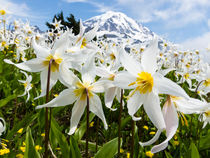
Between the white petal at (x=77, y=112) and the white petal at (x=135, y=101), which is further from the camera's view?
the white petal at (x=77, y=112)

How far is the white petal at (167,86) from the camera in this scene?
783mm

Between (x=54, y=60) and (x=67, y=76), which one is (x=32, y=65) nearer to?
(x=54, y=60)

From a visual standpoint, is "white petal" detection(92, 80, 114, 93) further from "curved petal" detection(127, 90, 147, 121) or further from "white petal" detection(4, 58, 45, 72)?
"white petal" detection(4, 58, 45, 72)

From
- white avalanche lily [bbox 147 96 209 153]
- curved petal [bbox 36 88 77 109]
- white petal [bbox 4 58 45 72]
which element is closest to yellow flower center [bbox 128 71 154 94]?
white avalanche lily [bbox 147 96 209 153]

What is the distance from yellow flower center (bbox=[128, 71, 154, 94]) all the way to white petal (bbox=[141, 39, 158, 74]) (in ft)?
0.13

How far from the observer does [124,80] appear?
94 centimetres

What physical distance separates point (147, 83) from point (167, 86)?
16cm

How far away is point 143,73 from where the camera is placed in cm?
96

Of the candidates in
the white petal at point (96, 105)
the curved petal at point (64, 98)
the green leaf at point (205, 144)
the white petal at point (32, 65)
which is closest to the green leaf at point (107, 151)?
the white petal at point (96, 105)

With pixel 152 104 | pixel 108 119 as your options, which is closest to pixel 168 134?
pixel 152 104

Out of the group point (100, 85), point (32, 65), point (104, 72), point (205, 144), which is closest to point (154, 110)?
point (100, 85)

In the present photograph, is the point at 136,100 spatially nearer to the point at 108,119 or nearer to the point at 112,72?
the point at 112,72

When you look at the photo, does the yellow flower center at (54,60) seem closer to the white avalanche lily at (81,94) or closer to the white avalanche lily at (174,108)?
the white avalanche lily at (81,94)

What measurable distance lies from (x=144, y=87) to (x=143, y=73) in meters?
0.07
